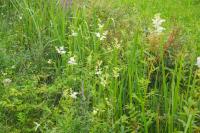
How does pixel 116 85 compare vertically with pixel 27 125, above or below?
above

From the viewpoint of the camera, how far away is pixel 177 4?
6707mm

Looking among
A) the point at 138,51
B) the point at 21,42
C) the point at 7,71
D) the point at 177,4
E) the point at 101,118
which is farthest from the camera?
the point at 177,4

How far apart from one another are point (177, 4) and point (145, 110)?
12.4 ft

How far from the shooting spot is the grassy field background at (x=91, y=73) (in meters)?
3.04

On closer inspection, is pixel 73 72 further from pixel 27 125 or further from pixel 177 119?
pixel 177 119

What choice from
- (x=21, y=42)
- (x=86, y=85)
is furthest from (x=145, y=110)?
(x=21, y=42)

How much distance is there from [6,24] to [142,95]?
2.14m

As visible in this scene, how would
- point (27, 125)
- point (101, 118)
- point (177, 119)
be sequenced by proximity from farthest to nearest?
point (27, 125) < point (101, 118) < point (177, 119)

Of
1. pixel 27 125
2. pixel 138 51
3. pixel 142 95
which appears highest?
pixel 138 51

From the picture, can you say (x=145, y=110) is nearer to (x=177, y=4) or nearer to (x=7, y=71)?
(x=7, y=71)

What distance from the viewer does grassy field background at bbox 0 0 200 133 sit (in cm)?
304

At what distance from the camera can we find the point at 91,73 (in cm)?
351

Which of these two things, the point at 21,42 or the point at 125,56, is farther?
the point at 21,42

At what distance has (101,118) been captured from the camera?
318 cm
